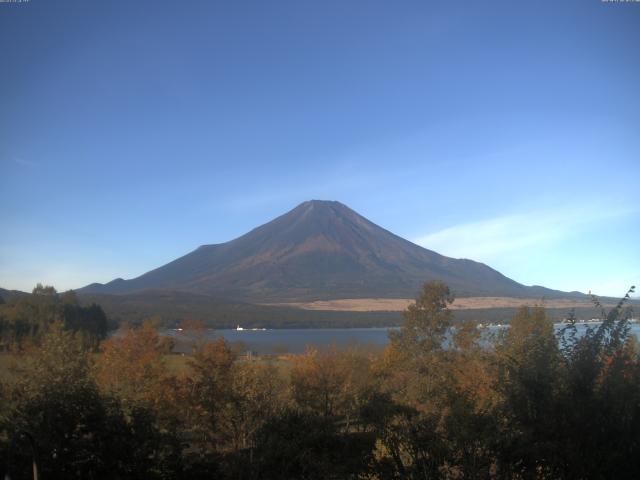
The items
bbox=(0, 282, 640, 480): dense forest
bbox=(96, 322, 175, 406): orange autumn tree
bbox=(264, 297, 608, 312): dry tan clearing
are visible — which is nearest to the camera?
bbox=(0, 282, 640, 480): dense forest

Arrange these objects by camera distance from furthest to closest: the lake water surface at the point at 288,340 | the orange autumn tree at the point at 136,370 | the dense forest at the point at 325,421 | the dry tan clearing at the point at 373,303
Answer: the dry tan clearing at the point at 373,303, the lake water surface at the point at 288,340, the orange autumn tree at the point at 136,370, the dense forest at the point at 325,421

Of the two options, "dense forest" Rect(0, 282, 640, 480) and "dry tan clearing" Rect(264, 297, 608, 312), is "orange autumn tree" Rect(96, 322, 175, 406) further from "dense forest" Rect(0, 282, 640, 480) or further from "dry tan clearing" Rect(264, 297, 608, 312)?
"dry tan clearing" Rect(264, 297, 608, 312)

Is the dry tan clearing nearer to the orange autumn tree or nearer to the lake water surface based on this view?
the lake water surface

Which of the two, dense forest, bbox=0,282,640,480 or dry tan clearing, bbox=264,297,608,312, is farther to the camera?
dry tan clearing, bbox=264,297,608,312

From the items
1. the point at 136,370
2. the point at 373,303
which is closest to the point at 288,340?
the point at 136,370

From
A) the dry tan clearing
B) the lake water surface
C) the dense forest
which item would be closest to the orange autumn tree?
the dense forest

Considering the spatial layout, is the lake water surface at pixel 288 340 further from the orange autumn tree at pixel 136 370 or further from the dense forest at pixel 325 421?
the orange autumn tree at pixel 136 370

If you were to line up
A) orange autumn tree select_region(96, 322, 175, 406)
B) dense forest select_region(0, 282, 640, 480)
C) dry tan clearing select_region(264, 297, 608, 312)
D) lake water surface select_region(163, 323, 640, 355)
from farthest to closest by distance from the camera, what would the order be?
dry tan clearing select_region(264, 297, 608, 312), lake water surface select_region(163, 323, 640, 355), orange autumn tree select_region(96, 322, 175, 406), dense forest select_region(0, 282, 640, 480)

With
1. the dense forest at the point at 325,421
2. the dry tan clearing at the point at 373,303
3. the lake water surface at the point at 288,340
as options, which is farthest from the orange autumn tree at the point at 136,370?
the dry tan clearing at the point at 373,303

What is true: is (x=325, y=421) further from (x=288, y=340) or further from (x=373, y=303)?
(x=373, y=303)
